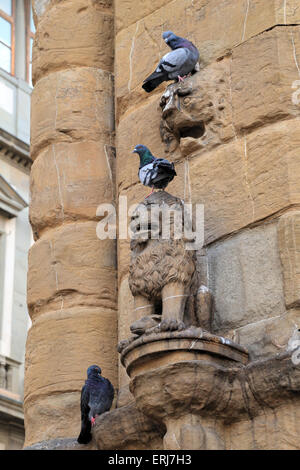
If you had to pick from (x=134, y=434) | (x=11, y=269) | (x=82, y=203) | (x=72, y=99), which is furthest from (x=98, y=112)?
(x=11, y=269)

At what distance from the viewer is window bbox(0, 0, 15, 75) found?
1811cm

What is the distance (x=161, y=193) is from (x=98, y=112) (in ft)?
4.63

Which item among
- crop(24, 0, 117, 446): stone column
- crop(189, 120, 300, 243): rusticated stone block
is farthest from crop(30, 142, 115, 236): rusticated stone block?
crop(189, 120, 300, 243): rusticated stone block

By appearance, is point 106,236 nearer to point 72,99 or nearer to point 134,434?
point 72,99

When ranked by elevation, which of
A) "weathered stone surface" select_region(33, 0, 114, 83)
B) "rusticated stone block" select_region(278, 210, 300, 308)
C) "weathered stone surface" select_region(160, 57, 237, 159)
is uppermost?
"weathered stone surface" select_region(33, 0, 114, 83)

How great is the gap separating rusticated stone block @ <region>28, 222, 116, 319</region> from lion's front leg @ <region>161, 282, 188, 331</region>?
1.13m

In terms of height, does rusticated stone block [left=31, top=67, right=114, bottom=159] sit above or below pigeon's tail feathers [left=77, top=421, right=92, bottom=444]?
above

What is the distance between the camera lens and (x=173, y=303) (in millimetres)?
4168

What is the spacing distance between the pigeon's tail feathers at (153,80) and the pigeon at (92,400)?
139cm

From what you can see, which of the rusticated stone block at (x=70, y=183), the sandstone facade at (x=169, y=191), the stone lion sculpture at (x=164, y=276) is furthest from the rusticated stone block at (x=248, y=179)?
the rusticated stone block at (x=70, y=183)

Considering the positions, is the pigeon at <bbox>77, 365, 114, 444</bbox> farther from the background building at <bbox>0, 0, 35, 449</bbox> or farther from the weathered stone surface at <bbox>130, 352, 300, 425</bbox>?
the background building at <bbox>0, 0, 35, 449</bbox>

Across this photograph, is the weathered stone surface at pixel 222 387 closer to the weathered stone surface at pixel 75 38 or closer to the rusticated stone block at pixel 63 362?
the rusticated stone block at pixel 63 362

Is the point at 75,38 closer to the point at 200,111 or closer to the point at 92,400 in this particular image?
the point at 200,111

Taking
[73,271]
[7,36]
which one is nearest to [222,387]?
[73,271]
